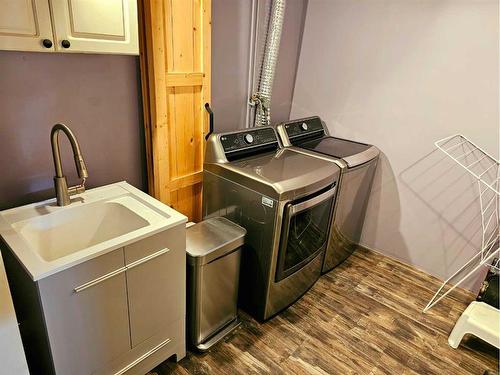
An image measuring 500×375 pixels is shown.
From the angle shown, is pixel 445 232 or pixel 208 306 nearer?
pixel 208 306

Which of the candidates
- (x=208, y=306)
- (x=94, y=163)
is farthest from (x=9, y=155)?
(x=208, y=306)

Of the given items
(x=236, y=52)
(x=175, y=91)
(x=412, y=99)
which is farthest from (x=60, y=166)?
(x=412, y=99)

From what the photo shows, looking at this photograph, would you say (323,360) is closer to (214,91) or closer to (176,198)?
(176,198)

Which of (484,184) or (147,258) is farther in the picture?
(484,184)

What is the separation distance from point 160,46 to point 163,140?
1.61 feet

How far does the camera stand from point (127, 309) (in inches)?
54.2

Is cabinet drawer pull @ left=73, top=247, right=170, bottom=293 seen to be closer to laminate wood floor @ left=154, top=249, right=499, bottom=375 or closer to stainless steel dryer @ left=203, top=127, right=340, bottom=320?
stainless steel dryer @ left=203, top=127, right=340, bottom=320

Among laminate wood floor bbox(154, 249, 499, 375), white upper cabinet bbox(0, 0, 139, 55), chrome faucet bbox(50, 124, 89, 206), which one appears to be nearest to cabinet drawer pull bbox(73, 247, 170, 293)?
chrome faucet bbox(50, 124, 89, 206)

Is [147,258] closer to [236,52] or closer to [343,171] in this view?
[343,171]

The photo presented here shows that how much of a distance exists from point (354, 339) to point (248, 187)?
112 cm

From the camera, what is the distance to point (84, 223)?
1562mm

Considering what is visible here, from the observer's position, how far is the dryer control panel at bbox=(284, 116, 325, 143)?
2490 mm

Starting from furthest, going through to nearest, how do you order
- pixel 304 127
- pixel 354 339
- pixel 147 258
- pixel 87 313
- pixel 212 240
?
1. pixel 304 127
2. pixel 354 339
3. pixel 212 240
4. pixel 147 258
5. pixel 87 313

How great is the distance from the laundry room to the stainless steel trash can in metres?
0.01
